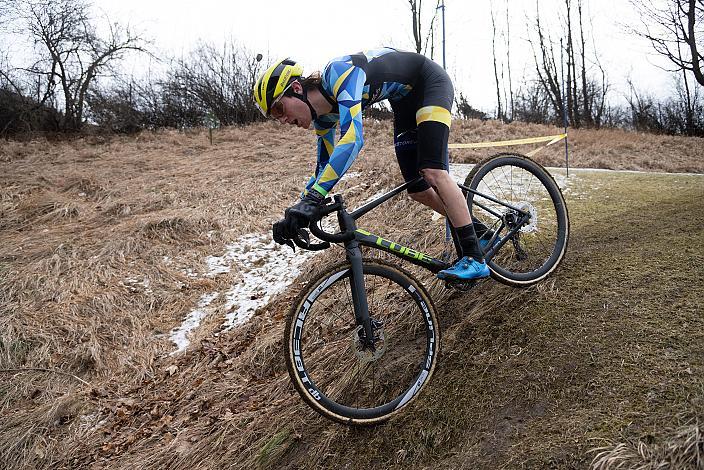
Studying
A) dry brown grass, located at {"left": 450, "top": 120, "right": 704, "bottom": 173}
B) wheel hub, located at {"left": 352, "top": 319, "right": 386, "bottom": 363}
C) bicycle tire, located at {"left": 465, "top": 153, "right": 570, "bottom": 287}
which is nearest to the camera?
wheel hub, located at {"left": 352, "top": 319, "right": 386, "bottom": 363}

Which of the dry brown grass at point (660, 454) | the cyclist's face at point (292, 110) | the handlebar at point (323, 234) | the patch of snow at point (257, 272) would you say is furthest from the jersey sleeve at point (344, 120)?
the patch of snow at point (257, 272)

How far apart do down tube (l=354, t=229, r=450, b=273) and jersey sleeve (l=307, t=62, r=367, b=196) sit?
392mm

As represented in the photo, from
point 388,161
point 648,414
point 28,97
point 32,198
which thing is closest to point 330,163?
point 648,414

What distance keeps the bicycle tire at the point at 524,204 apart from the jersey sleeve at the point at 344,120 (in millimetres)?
1210

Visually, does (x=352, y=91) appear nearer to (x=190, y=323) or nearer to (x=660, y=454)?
(x=660, y=454)

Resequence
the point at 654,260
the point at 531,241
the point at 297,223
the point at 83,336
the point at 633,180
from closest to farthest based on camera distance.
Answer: the point at 297,223
the point at 654,260
the point at 531,241
the point at 83,336
the point at 633,180

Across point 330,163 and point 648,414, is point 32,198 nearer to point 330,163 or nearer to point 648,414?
point 330,163

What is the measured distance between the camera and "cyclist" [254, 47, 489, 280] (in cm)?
271

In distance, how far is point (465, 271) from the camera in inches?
116

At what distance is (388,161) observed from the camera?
9.43m

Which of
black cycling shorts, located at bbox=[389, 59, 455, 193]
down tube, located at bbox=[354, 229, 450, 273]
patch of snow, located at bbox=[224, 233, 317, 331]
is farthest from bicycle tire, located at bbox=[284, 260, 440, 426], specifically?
patch of snow, located at bbox=[224, 233, 317, 331]

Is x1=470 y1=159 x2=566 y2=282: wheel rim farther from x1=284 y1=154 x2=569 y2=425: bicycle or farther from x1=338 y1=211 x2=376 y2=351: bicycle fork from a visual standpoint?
x1=338 y1=211 x2=376 y2=351: bicycle fork

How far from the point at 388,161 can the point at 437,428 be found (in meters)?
7.31

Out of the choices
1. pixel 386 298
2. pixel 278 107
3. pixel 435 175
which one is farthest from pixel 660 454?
pixel 278 107
